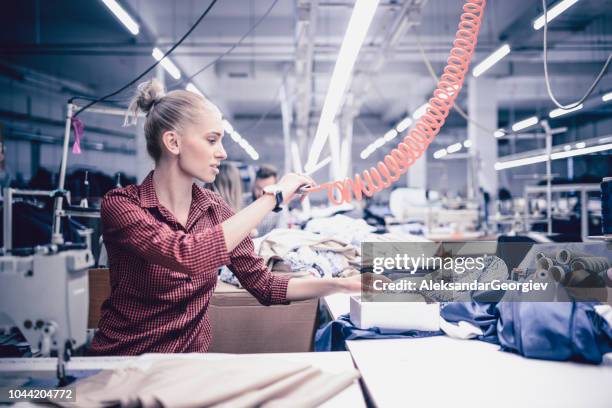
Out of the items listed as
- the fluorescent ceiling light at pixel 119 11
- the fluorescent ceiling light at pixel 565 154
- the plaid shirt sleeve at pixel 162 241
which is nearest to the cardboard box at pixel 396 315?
the plaid shirt sleeve at pixel 162 241

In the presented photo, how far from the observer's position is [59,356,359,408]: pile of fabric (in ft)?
2.43

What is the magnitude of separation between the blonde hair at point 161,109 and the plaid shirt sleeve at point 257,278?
428 mm

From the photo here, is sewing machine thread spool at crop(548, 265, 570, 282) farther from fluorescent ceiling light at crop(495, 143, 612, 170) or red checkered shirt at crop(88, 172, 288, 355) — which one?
fluorescent ceiling light at crop(495, 143, 612, 170)

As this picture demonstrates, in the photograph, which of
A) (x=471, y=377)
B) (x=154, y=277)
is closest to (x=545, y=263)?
(x=471, y=377)

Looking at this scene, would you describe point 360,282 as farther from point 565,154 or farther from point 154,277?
point 565,154

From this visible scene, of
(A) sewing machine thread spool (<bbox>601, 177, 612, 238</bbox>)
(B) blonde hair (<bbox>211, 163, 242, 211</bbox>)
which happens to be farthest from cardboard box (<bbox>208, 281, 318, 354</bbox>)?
(B) blonde hair (<bbox>211, 163, 242, 211</bbox>)

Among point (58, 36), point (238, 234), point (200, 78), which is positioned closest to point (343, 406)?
point (238, 234)

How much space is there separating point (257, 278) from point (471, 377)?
2.38 feet

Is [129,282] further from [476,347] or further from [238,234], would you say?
[476,347]

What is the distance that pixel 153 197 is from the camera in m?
1.29

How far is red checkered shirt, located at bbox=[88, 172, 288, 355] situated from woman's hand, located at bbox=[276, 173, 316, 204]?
0.23 metres

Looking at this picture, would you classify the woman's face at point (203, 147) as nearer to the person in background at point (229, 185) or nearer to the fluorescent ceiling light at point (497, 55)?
the person in background at point (229, 185)

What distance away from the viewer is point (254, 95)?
11883 millimetres

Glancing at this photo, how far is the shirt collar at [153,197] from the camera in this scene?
1264 millimetres
